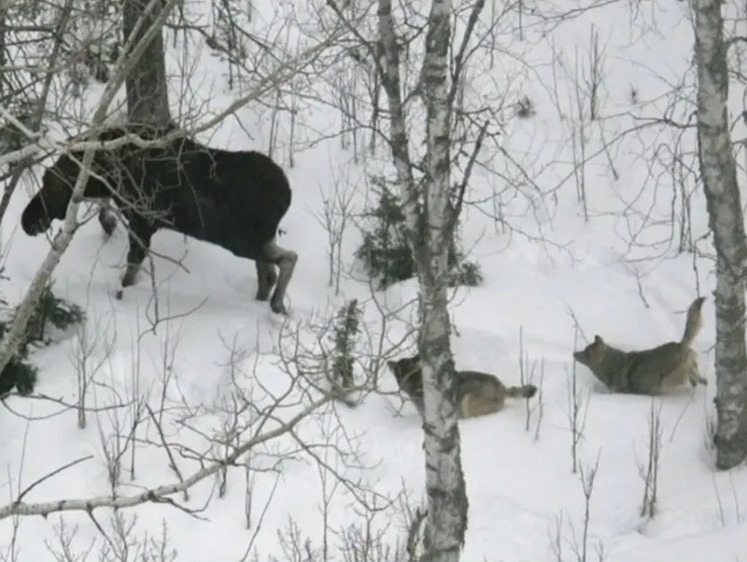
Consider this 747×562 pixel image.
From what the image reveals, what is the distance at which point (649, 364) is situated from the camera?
10.5 m

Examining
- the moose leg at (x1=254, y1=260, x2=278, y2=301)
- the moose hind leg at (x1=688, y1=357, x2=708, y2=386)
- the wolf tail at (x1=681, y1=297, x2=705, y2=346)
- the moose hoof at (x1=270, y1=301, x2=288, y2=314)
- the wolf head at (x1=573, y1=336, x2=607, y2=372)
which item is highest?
the moose leg at (x1=254, y1=260, x2=278, y2=301)

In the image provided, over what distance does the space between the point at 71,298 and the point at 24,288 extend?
0.43 meters

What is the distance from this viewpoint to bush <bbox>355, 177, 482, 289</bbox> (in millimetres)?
12258

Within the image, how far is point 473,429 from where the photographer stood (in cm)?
1051

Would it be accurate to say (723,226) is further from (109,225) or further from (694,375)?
(109,225)

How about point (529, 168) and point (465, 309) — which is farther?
point (529, 168)

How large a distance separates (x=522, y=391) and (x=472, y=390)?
1.30 feet

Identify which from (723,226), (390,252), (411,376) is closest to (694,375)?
(723,226)

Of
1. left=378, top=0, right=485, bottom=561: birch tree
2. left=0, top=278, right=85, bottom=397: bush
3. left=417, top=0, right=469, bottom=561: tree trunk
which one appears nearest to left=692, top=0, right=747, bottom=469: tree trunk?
left=378, top=0, right=485, bottom=561: birch tree

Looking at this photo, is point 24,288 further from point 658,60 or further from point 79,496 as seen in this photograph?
point 658,60

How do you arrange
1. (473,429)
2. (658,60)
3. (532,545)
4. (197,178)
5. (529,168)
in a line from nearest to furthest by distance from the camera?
(532,545)
(473,429)
(197,178)
(529,168)
(658,60)

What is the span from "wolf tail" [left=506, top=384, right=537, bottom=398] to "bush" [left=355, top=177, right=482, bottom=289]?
1.81 meters

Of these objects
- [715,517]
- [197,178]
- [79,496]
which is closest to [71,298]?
[197,178]

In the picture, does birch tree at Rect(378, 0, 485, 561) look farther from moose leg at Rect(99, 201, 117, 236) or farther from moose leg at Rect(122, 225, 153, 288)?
moose leg at Rect(99, 201, 117, 236)
